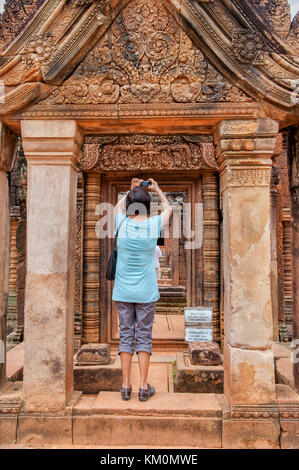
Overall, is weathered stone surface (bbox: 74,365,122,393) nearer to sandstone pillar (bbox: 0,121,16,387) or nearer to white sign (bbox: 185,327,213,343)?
sandstone pillar (bbox: 0,121,16,387)

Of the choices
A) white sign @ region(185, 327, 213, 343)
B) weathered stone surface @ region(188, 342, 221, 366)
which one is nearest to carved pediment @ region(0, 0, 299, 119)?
weathered stone surface @ region(188, 342, 221, 366)

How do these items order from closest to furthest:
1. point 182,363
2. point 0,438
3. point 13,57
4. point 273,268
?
point 0,438 → point 13,57 → point 182,363 → point 273,268

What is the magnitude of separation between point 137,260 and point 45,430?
1.79 metres

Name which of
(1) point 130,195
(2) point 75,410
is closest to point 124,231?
(1) point 130,195

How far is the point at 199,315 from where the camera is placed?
16.9ft

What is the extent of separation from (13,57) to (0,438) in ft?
12.0

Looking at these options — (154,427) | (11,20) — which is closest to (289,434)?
(154,427)

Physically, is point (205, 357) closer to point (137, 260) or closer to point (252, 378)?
point (252, 378)

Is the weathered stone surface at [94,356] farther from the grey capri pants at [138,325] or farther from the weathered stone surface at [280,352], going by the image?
the weathered stone surface at [280,352]

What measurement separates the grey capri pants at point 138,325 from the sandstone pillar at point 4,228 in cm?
125

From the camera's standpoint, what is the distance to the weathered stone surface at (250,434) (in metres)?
2.96

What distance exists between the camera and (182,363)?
4.56m

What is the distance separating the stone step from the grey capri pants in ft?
1.78
